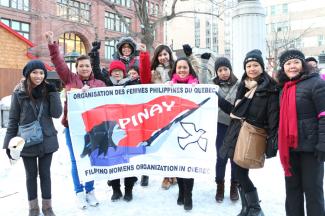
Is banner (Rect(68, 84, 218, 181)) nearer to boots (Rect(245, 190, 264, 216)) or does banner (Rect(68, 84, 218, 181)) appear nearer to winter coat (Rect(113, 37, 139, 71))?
boots (Rect(245, 190, 264, 216))

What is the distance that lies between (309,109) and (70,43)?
3664 centimetres

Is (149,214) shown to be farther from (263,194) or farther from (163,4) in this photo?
(163,4)

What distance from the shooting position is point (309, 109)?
307 centimetres

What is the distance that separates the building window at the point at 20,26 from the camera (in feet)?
105

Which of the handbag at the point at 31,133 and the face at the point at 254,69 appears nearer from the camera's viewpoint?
the face at the point at 254,69

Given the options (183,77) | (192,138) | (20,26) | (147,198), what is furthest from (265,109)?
(20,26)

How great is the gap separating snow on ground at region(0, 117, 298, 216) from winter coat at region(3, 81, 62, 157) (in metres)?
0.89

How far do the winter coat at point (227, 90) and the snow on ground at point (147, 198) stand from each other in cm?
109

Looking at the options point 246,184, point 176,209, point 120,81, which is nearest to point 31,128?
point 120,81

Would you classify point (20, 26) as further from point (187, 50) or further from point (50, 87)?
point (50, 87)

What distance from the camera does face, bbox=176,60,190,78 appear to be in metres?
4.35

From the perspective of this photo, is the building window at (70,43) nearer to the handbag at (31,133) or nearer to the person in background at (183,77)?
the person in background at (183,77)

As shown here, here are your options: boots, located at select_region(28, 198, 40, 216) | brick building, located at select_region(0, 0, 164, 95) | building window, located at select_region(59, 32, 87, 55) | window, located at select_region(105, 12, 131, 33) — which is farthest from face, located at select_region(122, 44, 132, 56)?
window, located at select_region(105, 12, 131, 33)

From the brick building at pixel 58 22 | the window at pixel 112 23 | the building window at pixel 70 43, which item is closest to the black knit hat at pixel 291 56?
the brick building at pixel 58 22
